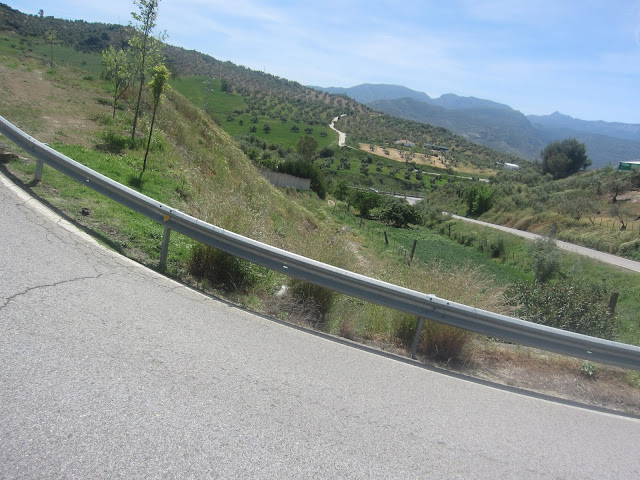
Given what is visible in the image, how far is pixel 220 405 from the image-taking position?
3350mm

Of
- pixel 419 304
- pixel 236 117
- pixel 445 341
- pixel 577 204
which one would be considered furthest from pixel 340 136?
pixel 419 304

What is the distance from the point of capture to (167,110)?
786 inches

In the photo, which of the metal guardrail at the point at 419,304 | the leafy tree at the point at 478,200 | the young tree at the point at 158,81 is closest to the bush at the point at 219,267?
the metal guardrail at the point at 419,304

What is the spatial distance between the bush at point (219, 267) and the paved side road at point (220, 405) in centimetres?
79

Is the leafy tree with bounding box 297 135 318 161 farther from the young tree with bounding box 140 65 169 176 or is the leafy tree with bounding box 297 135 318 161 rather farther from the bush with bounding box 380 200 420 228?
the young tree with bounding box 140 65 169 176

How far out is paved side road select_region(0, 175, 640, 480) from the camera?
2.82 metres

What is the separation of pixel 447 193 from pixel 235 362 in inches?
3304

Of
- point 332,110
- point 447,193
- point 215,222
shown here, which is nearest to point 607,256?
point 215,222

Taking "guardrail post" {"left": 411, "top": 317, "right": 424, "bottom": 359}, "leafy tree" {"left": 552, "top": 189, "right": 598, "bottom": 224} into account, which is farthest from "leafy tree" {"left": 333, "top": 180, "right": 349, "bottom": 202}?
"guardrail post" {"left": 411, "top": 317, "right": 424, "bottom": 359}

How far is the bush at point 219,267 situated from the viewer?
20.0 ft

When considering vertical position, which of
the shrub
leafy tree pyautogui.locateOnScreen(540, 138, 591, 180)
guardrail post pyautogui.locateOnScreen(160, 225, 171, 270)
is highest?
leafy tree pyautogui.locateOnScreen(540, 138, 591, 180)

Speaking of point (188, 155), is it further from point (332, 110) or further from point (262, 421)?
point (332, 110)

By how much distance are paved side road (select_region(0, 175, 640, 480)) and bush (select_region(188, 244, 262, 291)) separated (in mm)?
786

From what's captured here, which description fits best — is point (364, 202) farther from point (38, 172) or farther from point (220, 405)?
point (220, 405)
